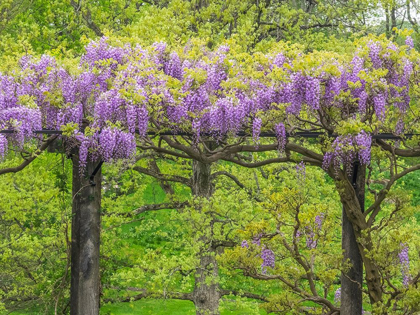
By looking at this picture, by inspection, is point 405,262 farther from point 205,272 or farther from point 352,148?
point 205,272

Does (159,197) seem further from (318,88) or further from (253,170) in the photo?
(318,88)

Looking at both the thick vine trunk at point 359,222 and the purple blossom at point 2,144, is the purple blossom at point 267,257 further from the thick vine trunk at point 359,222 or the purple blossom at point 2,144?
the purple blossom at point 2,144

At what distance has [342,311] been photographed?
7363 mm

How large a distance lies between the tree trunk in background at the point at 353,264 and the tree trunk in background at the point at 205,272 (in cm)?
287

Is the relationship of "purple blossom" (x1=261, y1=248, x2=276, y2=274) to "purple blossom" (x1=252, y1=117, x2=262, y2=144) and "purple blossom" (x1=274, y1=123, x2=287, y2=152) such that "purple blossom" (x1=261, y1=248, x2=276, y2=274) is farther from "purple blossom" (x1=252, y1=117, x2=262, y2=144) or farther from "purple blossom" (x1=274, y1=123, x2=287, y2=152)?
"purple blossom" (x1=252, y1=117, x2=262, y2=144)

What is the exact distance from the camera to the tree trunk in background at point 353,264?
731cm

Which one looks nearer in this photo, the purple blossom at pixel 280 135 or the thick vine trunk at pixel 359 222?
the purple blossom at pixel 280 135

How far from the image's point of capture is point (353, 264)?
7.36m

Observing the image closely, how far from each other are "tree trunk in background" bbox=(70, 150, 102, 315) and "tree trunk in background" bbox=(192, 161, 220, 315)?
2.72 m

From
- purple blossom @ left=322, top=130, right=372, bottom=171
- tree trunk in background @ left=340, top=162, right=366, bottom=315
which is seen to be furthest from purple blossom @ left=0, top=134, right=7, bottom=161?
tree trunk in background @ left=340, top=162, right=366, bottom=315

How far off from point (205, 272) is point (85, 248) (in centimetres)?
333

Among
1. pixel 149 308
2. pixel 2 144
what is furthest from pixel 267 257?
pixel 149 308

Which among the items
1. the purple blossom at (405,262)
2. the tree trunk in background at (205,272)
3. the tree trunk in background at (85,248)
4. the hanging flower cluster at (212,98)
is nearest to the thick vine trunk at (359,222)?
the purple blossom at (405,262)

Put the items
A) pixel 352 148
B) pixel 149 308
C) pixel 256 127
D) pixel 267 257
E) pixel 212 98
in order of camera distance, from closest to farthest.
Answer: pixel 352 148 < pixel 256 127 < pixel 212 98 < pixel 267 257 < pixel 149 308
